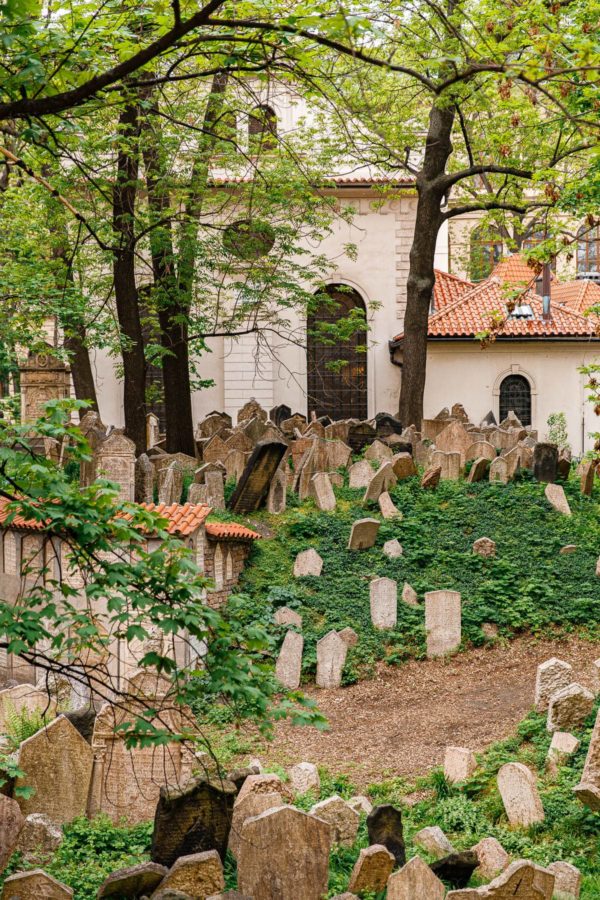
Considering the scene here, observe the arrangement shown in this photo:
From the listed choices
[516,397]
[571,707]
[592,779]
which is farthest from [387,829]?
[516,397]

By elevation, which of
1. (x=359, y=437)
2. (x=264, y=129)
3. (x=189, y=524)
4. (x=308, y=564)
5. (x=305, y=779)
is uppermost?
(x=264, y=129)

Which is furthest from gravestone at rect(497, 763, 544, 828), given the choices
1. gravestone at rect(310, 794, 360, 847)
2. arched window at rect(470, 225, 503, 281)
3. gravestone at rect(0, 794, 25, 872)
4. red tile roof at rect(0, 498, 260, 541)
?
arched window at rect(470, 225, 503, 281)

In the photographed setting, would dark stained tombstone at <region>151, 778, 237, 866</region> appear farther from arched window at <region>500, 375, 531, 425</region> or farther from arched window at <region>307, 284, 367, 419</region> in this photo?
arched window at <region>500, 375, 531, 425</region>

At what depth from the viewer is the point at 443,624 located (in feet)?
34.9

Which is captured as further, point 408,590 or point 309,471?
point 309,471

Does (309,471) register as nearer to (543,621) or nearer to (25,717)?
(543,621)

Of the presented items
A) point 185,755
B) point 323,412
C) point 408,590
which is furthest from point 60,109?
point 323,412

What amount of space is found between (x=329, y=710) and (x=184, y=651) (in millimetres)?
1569

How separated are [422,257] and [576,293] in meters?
14.6

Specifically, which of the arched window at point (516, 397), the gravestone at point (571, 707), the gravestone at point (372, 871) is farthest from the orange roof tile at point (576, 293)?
the gravestone at point (372, 871)

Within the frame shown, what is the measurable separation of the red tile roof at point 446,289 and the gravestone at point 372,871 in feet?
76.5

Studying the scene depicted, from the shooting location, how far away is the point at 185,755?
7.84 metres

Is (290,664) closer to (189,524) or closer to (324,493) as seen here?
(189,524)

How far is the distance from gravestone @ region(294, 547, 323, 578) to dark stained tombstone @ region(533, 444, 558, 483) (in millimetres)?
4174
